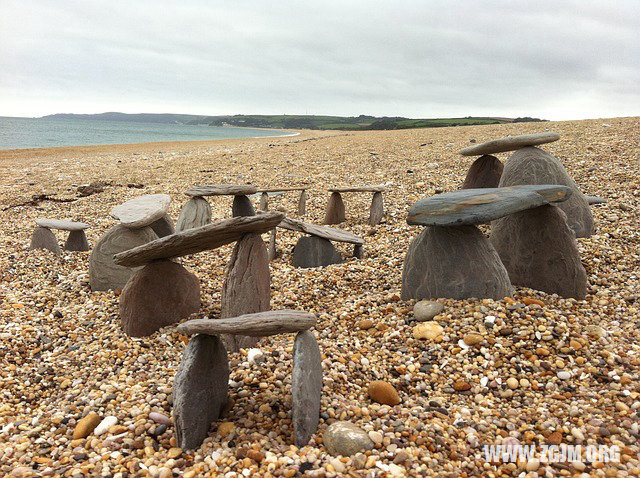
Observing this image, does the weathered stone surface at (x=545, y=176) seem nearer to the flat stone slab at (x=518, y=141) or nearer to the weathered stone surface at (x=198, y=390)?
the flat stone slab at (x=518, y=141)

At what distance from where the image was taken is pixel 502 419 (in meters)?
3.67

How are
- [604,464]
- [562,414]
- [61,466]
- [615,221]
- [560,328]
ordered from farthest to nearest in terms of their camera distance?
[615,221], [560,328], [562,414], [61,466], [604,464]

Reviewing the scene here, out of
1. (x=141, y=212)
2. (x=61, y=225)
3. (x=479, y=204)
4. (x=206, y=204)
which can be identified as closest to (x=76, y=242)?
(x=61, y=225)

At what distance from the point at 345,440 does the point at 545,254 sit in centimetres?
396

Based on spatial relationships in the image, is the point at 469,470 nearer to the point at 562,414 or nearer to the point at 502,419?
the point at 502,419

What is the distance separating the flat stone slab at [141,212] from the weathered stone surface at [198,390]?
3.85 metres

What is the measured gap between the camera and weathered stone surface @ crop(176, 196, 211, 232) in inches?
372

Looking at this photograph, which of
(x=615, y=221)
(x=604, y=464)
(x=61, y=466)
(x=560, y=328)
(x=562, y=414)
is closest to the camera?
(x=604, y=464)

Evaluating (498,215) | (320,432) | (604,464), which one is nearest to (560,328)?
(498,215)

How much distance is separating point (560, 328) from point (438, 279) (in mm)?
1402

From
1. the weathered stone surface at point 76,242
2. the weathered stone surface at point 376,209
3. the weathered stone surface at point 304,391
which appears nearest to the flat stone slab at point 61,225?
the weathered stone surface at point 76,242

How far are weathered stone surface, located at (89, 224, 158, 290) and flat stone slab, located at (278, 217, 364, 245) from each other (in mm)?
2348

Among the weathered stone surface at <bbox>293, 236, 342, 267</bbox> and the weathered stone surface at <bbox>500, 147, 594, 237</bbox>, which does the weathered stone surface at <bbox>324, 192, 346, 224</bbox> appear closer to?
the weathered stone surface at <bbox>293, 236, 342, 267</bbox>

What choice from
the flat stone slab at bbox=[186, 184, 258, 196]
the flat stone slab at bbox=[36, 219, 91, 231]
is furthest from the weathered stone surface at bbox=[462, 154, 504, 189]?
the flat stone slab at bbox=[36, 219, 91, 231]
